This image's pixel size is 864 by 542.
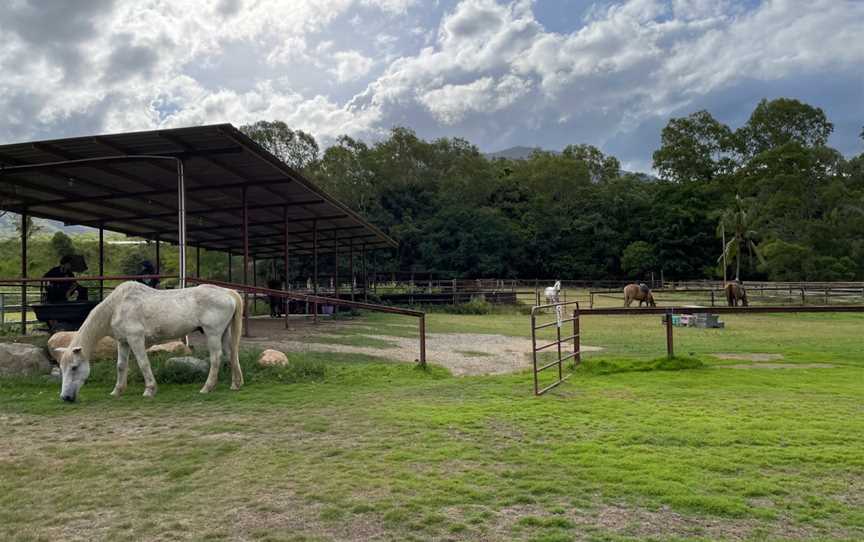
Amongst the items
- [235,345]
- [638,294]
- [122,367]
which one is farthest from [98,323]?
[638,294]

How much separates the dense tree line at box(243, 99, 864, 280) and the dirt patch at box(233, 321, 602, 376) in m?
35.4

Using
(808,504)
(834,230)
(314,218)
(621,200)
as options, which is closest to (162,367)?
(808,504)

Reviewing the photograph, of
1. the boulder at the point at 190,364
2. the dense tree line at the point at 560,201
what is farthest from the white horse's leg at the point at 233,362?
the dense tree line at the point at 560,201

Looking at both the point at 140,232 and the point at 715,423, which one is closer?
the point at 715,423

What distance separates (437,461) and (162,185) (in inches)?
446

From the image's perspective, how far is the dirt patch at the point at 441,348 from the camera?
10.1m

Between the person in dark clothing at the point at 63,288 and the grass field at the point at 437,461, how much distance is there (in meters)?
4.82

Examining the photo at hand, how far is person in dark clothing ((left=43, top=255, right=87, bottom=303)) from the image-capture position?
11391 millimetres

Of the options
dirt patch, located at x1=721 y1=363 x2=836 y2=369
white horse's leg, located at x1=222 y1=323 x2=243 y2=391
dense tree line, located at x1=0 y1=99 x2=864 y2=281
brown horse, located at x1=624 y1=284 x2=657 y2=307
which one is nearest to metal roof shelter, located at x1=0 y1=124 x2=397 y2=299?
white horse's leg, located at x1=222 y1=323 x2=243 y2=391

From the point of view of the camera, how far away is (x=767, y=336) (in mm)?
14875

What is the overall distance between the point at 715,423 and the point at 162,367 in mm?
6761

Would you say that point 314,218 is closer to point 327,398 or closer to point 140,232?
point 140,232

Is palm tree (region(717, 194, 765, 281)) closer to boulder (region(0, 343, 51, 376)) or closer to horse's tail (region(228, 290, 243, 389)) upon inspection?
horse's tail (region(228, 290, 243, 389))

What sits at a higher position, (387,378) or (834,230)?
(834,230)
